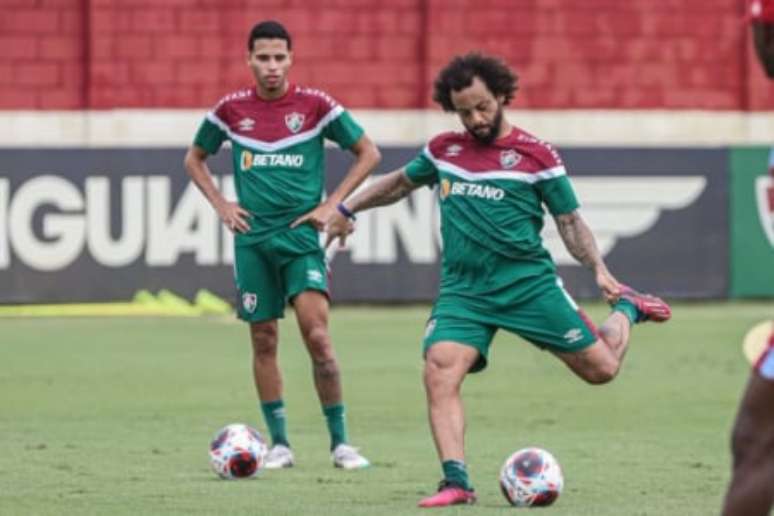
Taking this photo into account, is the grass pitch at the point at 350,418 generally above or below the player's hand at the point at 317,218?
below

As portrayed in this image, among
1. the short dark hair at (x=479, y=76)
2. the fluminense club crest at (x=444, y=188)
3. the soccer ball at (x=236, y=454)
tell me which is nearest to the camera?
the short dark hair at (x=479, y=76)

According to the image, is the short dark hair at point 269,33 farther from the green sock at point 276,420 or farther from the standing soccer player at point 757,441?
the standing soccer player at point 757,441

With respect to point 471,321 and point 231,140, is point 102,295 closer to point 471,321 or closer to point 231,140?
point 231,140

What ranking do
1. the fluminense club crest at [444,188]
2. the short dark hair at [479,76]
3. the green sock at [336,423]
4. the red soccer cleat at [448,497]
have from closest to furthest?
1. the red soccer cleat at [448,497]
2. the short dark hair at [479,76]
3. the fluminense club crest at [444,188]
4. the green sock at [336,423]

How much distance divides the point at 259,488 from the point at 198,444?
2.10m

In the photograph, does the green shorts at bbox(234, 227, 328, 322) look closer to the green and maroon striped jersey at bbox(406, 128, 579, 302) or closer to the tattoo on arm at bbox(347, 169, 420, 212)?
the tattoo on arm at bbox(347, 169, 420, 212)

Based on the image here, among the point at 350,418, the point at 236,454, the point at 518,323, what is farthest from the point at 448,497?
the point at 350,418

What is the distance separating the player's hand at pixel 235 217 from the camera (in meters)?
12.2

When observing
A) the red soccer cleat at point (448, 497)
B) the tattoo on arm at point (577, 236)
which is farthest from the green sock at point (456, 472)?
the tattoo on arm at point (577, 236)

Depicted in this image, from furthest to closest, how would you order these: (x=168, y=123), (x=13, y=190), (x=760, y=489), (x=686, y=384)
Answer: (x=168, y=123)
(x=13, y=190)
(x=686, y=384)
(x=760, y=489)

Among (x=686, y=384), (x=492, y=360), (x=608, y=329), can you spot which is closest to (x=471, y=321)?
(x=608, y=329)

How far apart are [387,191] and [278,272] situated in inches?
58.7

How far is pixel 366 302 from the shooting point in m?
24.0

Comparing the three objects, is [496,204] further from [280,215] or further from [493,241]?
[280,215]
